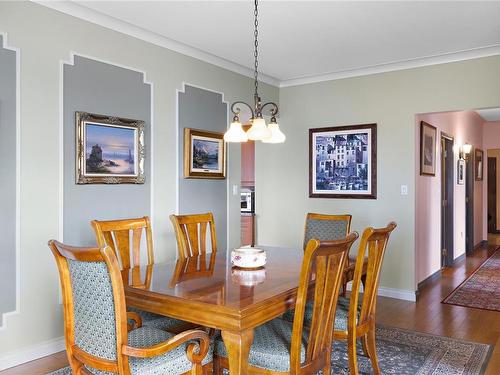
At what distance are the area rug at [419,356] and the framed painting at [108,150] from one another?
141 cm

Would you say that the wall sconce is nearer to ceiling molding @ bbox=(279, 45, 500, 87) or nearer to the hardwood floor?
the hardwood floor

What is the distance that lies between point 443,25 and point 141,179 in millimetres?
2787

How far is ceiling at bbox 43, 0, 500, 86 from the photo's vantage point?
10.6 feet

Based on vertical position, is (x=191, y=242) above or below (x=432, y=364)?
above

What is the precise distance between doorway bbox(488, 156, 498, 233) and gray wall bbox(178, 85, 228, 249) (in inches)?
337

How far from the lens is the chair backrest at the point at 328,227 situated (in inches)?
142

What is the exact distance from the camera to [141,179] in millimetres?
3758

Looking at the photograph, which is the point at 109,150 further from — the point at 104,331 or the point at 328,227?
the point at 104,331

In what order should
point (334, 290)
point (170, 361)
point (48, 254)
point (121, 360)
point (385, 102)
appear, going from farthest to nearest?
point (385, 102), point (48, 254), point (334, 290), point (170, 361), point (121, 360)

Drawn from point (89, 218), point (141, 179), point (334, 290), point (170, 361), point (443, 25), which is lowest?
point (170, 361)

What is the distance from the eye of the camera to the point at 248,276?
2.38 metres

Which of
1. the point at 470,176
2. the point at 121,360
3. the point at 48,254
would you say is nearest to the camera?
the point at 121,360

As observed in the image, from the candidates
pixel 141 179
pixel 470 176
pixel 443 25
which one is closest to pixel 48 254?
pixel 141 179

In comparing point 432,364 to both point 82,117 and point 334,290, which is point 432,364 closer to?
point 334,290
